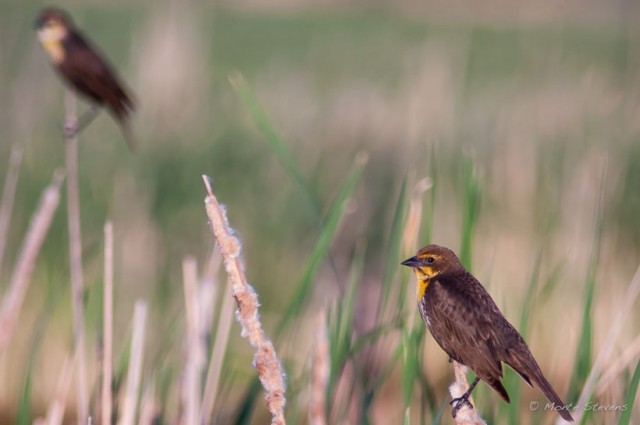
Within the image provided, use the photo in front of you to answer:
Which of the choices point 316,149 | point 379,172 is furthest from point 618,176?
point 316,149

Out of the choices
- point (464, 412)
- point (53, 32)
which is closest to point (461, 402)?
point (464, 412)

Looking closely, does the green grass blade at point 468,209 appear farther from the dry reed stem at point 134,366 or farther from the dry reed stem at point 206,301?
the dry reed stem at point 134,366

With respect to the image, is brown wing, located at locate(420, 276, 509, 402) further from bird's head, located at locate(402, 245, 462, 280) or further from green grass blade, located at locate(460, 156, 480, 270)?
green grass blade, located at locate(460, 156, 480, 270)

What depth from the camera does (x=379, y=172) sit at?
519 cm

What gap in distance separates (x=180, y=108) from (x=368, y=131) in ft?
3.41

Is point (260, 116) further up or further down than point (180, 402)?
further up

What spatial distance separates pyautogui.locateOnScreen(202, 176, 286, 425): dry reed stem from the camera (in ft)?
4.52

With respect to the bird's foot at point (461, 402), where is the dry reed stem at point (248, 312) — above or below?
above

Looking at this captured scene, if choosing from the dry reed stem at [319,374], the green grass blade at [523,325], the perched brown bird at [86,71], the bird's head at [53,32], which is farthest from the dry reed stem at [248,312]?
the bird's head at [53,32]

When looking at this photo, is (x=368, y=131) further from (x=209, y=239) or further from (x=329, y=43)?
(x=329, y=43)

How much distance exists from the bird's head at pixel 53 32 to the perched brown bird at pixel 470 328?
5.44 feet

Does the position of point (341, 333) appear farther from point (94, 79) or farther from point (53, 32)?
point (53, 32)

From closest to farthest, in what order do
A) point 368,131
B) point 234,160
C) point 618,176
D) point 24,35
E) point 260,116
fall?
point 260,116
point 618,176
point 234,160
point 368,131
point 24,35

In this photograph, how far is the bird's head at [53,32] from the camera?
304 centimetres
